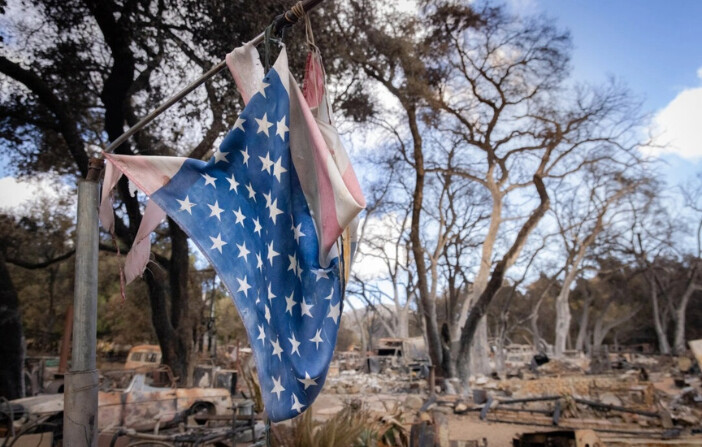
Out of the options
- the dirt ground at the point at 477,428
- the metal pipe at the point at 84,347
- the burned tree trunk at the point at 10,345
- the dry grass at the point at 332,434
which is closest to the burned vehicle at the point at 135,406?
the burned tree trunk at the point at 10,345

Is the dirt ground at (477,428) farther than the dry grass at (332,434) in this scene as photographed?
Yes

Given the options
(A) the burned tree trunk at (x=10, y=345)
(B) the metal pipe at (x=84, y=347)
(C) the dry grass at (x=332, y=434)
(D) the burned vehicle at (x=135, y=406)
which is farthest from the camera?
(A) the burned tree trunk at (x=10, y=345)

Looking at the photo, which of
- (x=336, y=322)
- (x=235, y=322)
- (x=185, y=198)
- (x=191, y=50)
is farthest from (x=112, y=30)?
(x=235, y=322)

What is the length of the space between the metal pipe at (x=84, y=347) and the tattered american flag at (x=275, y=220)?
54cm

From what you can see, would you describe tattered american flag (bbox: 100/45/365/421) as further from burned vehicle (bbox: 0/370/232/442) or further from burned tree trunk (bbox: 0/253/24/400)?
burned tree trunk (bbox: 0/253/24/400)

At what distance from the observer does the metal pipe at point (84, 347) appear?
2.99 meters

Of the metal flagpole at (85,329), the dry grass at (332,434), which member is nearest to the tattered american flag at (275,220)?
the metal flagpole at (85,329)

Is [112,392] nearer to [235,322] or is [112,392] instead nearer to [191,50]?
[191,50]

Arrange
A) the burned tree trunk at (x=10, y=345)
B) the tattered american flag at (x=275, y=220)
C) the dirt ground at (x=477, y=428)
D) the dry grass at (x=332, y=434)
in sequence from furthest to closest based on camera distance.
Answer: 1. the burned tree trunk at (x=10, y=345)
2. the dirt ground at (x=477, y=428)
3. the dry grass at (x=332, y=434)
4. the tattered american flag at (x=275, y=220)

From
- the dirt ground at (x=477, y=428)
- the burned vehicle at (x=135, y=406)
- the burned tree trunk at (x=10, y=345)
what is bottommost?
the dirt ground at (x=477, y=428)

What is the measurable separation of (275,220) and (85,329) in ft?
4.48

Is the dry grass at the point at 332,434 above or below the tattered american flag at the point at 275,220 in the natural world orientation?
below

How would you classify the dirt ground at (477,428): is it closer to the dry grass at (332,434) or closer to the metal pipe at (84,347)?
the dry grass at (332,434)

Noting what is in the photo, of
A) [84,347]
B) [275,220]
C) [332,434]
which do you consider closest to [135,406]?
[332,434]
